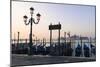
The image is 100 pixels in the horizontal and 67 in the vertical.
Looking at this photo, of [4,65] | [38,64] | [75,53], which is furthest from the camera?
[75,53]

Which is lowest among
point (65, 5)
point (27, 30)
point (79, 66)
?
point (79, 66)

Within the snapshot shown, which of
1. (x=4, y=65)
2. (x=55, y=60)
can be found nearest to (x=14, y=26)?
(x=4, y=65)

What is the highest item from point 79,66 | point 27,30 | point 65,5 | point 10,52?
point 65,5

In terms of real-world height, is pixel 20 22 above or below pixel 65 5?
below

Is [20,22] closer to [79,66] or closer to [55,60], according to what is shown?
[55,60]

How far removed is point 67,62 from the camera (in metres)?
3.40

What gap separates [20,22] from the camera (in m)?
3.11

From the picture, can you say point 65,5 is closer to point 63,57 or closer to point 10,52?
point 63,57

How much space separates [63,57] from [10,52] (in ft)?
2.64

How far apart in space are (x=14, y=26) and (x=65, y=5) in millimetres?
846

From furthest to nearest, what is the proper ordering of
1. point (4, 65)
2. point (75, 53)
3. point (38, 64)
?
point (75, 53) < point (38, 64) < point (4, 65)

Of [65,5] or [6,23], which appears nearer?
[6,23]

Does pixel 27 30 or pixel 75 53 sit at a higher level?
pixel 27 30
